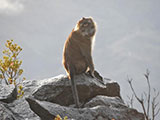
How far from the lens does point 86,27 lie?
8047 millimetres

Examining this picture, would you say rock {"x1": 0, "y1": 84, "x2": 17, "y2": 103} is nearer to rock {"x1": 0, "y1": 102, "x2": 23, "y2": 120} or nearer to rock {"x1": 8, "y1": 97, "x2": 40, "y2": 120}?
rock {"x1": 8, "y1": 97, "x2": 40, "y2": 120}

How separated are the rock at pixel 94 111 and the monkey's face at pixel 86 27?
1936 millimetres

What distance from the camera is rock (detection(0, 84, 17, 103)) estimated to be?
7.07 m

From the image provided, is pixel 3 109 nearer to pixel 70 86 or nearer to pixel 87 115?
pixel 87 115

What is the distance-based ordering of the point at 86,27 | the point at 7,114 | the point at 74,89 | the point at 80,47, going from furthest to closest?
the point at 80,47 → the point at 86,27 → the point at 74,89 → the point at 7,114

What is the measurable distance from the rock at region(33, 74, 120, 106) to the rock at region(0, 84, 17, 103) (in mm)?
699

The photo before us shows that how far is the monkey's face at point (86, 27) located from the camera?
801 centimetres

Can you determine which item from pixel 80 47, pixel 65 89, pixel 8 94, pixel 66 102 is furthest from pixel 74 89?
pixel 8 94

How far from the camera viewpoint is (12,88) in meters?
7.53

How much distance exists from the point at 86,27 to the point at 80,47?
2.05 feet

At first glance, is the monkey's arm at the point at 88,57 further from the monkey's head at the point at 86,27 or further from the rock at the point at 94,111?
the rock at the point at 94,111

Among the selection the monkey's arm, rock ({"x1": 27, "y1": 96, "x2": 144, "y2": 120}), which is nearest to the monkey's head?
Result: the monkey's arm

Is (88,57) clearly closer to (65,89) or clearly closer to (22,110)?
(65,89)

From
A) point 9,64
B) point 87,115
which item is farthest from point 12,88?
point 9,64
